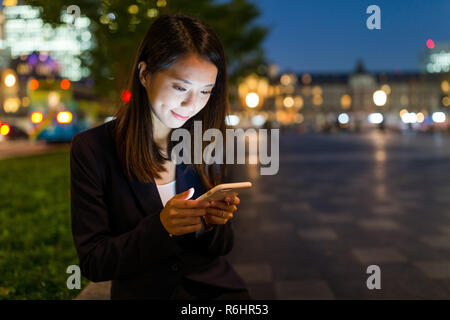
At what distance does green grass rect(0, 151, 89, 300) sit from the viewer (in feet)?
12.8

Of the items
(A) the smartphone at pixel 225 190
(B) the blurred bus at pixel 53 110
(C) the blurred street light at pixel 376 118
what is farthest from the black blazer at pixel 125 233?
(C) the blurred street light at pixel 376 118

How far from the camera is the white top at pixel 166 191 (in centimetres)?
180

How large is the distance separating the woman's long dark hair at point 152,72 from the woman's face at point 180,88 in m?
0.03

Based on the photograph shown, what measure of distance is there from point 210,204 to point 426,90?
411ft

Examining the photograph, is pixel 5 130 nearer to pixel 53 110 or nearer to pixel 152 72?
pixel 53 110

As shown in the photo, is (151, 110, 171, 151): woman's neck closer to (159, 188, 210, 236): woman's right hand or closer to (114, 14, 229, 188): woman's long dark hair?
(114, 14, 229, 188): woman's long dark hair

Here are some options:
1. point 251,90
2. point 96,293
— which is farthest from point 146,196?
point 251,90

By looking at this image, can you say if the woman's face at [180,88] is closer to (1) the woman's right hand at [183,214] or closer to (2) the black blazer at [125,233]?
(2) the black blazer at [125,233]

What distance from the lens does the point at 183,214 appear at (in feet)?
4.67

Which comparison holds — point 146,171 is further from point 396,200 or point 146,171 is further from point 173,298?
point 396,200

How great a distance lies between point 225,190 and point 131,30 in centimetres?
546

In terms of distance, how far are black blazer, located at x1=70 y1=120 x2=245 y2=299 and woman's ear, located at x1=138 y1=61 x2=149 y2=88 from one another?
237 millimetres

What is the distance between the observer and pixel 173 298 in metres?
1.82
